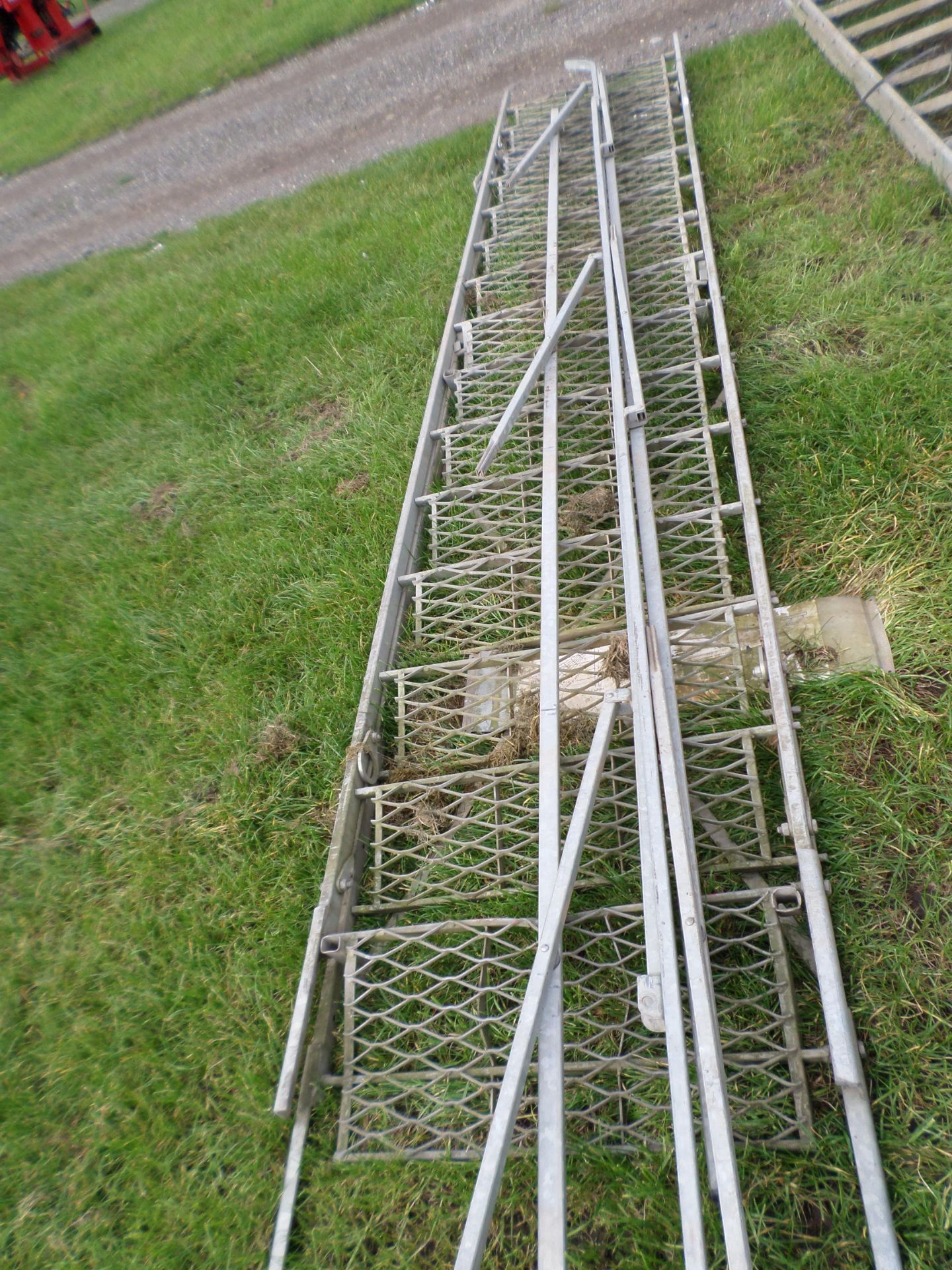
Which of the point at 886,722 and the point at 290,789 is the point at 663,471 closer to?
the point at 886,722

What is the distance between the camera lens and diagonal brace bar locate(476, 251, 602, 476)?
3588mm

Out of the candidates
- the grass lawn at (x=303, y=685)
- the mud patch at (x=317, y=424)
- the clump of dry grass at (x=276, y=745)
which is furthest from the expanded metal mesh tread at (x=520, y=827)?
the mud patch at (x=317, y=424)

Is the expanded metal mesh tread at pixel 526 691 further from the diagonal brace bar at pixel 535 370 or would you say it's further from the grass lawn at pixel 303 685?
the diagonal brace bar at pixel 535 370

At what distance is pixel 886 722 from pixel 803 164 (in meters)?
3.78

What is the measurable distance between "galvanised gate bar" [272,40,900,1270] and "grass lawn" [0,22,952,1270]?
173 mm

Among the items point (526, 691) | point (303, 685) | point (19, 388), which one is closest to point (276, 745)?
point (303, 685)

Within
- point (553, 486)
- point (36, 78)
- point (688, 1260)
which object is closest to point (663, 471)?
point (553, 486)

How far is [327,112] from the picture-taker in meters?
8.54

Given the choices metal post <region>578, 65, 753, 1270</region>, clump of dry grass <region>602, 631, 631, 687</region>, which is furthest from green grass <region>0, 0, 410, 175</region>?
clump of dry grass <region>602, 631, 631, 687</region>

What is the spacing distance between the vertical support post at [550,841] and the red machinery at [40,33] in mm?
13961

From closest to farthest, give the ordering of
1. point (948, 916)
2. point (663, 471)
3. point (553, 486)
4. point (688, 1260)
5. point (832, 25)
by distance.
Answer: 1. point (688, 1260)
2. point (948, 916)
3. point (553, 486)
4. point (663, 471)
5. point (832, 25)

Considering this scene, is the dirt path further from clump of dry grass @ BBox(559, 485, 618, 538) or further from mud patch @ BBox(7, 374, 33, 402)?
clump of dry grass @ BBox(559, 485, 618, 538)

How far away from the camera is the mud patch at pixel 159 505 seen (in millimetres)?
4984

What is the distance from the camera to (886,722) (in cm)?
278
